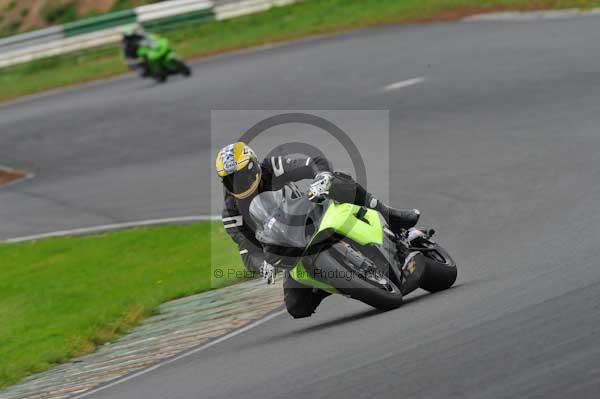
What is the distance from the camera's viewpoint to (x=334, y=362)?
7328 millimetres

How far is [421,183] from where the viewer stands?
47.7 feet

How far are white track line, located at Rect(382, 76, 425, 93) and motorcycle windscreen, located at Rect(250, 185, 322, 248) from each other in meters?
12.5

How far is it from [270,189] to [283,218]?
1.17 meters

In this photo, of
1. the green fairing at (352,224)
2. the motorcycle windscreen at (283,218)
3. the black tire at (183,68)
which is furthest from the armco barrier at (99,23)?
the motorcycle windscreen at (283,218)

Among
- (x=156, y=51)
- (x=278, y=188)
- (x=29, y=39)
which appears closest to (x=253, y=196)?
(x=278, y=188)

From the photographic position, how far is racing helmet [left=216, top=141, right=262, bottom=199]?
855cm

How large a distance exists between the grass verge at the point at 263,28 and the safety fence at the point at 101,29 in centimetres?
30

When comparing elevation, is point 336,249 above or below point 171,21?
above

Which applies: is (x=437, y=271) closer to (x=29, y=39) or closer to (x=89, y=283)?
(x=89, y=283)

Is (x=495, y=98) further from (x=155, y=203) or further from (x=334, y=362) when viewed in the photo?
(x=334, y=362)

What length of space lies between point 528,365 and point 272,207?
8.44ft

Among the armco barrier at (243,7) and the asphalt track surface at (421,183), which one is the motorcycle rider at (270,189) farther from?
the armco barrier at (243,7)

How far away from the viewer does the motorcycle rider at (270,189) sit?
8.53 metres

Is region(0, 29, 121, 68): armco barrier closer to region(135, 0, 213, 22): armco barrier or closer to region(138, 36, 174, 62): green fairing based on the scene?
region(135, 0, 213, 22): armco barrier
